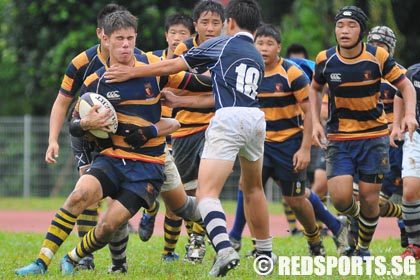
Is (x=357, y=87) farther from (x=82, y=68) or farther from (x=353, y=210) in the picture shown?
(x=82, y=68)

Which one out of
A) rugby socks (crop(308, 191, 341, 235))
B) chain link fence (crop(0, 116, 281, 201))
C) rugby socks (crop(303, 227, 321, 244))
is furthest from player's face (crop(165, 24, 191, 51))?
chain link fence (crop(0, 116, 281, 201))

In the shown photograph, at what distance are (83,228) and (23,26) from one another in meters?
14.0

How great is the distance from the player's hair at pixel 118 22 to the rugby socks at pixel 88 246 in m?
1.64

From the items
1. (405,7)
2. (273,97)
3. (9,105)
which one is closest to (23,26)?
(9,105)

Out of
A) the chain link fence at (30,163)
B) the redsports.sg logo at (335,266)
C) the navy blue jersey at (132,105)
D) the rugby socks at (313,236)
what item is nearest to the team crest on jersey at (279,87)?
the rugby socks at (313,236)

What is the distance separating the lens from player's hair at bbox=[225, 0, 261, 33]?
7746 mm

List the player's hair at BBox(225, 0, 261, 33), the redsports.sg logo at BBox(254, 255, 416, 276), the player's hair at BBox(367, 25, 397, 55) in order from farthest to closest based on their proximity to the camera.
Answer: the player's hair at BBox(367, 25, 397, 55), the redsports.sg logo at BBox(254, 255, 416, 276), the player's hair at BBox(225, 0, 261, 33)

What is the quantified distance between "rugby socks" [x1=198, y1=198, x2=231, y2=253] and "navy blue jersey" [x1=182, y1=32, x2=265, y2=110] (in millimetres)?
795

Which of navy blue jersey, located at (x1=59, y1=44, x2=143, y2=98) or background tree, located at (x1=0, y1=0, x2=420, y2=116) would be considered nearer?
navy blue jersey, located at (x1=59, y1=44, x2=143, y2=98)

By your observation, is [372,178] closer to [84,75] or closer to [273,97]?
[273,97]

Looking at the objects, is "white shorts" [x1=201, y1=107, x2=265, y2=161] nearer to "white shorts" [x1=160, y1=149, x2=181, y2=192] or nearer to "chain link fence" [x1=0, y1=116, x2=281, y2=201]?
"white shorts" [x1=160, y1=149, x2=181, y2=192]

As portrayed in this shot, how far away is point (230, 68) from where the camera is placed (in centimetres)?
754

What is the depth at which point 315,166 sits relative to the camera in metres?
13.8

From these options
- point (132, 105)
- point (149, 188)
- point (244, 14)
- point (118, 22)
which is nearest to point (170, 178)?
point (149, 188)
